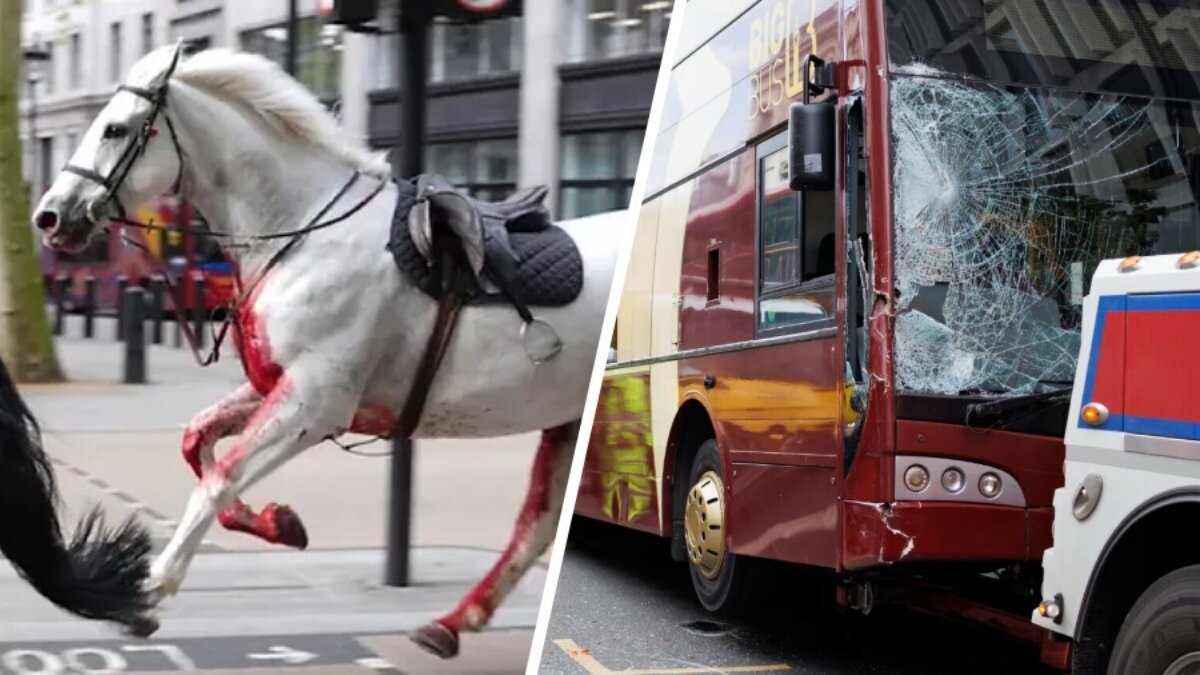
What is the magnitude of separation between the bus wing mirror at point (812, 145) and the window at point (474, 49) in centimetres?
181

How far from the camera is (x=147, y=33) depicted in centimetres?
300

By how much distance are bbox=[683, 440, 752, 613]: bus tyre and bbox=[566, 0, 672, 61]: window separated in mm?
3532

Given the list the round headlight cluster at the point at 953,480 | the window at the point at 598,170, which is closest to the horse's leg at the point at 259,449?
the window at the point at 598,170

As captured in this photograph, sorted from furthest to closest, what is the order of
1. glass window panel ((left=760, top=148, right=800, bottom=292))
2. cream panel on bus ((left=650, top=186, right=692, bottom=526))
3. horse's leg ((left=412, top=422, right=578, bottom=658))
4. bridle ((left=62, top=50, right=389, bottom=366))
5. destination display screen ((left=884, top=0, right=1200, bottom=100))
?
1. cream panel on bus ((left=650, top=186, right=692, bottom=526))
2. glass window panel ((left=760, top=148, right=800, bottom=292))
3. destination display screen ((left=884, top=0, right=1200, bottom=100))
4. horse's leg ((left=412, top=422, right=578, bottom=658))
5. bridle ((left=62, top=50, right=389, bottom=366))

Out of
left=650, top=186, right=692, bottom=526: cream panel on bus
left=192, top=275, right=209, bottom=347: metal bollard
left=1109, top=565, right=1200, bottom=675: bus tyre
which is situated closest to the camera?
left=192, top=275, right=209, bottom=347: metal bollard

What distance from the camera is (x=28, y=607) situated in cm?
308

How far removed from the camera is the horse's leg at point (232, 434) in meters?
3.41

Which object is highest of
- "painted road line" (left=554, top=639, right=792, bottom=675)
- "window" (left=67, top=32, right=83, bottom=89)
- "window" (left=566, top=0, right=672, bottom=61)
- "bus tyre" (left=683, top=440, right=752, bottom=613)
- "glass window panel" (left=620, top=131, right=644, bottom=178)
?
"window" (left=566, top=0, right=672, bottom=61)

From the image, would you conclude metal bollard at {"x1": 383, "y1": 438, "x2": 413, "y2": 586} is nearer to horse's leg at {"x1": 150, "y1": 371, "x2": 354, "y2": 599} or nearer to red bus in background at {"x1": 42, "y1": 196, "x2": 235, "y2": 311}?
horse's leg at {"x1": 150, "y1": 371, "x2": 354, "y2": 599}

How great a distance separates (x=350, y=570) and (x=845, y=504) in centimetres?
198

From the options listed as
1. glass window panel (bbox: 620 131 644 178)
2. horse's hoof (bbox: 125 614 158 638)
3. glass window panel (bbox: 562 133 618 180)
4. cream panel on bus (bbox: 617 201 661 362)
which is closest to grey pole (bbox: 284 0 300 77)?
glass window panel (bbox: 562 133 618 180)

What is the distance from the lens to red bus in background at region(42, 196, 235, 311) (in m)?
2.92

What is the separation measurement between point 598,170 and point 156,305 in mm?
871

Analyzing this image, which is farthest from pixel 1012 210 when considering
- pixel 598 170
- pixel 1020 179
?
pixel 598 170
